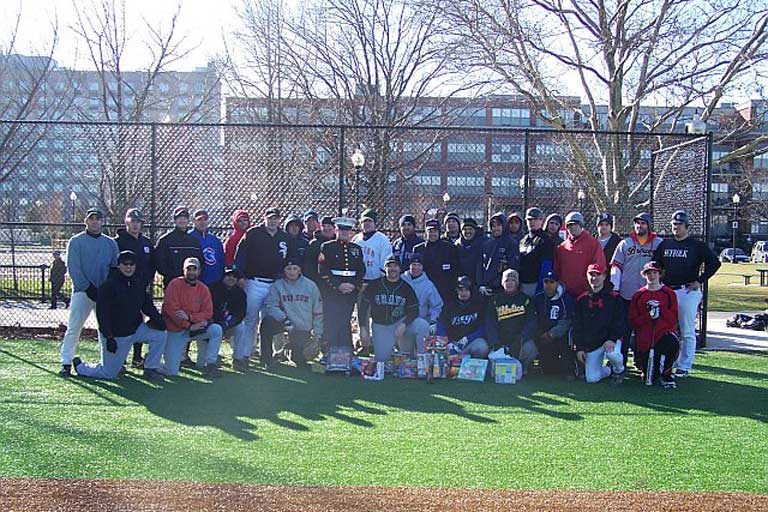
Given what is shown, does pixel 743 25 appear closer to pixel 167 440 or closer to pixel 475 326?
pixel 475 326

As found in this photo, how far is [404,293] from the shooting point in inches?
363

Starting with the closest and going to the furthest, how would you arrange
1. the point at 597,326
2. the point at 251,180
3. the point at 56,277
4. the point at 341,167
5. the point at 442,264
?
the point at 597,326
the point at 442,264
the point at 341,167
the point at 251,180
the point at 56,277

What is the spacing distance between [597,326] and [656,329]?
0.67 meters

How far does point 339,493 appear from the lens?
475 cm

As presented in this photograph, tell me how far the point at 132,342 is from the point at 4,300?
903 cm

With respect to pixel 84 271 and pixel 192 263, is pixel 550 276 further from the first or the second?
pixel 84 271

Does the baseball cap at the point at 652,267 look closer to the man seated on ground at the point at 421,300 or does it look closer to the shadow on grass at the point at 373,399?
the shadow on grass at the point at 373,399

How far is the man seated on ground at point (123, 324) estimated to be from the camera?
8180 mm

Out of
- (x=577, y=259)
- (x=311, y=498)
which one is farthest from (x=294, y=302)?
(x=311, y=498)

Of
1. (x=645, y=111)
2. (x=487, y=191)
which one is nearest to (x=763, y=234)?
(x=645, y=111)

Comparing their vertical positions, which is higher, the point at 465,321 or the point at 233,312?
the point at 233,312

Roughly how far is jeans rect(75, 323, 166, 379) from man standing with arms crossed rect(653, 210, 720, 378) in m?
6.22

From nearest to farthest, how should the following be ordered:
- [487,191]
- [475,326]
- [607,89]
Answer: [475,326] < [487,191] < [607,89]

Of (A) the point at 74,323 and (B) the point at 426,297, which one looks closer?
(A) the point at 74,323
